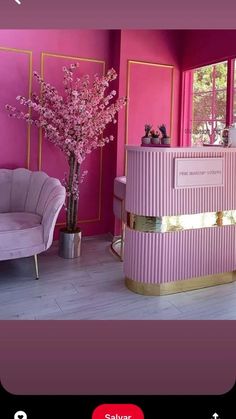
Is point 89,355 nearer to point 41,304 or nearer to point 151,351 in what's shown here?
point 151,351

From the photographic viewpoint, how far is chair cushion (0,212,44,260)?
3.08 m

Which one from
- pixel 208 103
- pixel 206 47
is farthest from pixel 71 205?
pixel 206 47

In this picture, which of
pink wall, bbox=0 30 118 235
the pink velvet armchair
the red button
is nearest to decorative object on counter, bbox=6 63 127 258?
pink wall, bbox=0 30 118 235

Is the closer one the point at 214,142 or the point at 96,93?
the point at 96,93

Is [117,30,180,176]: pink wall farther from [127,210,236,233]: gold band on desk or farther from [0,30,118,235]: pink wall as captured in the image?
[127,210,236,233]: gold band on desk

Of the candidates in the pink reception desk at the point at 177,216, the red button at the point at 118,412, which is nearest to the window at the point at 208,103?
the pink reception desk at the point at 177,216

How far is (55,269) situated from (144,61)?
2.71 meters

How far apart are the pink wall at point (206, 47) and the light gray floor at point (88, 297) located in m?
2.51

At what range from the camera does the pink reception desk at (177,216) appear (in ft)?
9.15

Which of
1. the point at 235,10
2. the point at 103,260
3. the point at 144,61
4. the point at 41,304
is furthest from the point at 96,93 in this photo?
the point at 235,10

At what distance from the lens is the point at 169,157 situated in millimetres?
2758

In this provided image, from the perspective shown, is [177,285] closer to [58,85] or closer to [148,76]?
[58,85]

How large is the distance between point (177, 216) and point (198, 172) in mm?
366

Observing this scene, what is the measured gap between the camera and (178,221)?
115 inches
